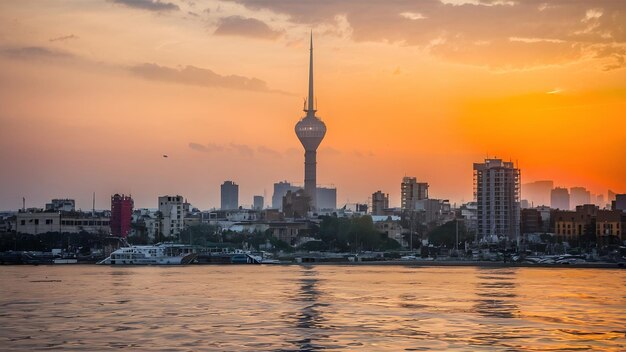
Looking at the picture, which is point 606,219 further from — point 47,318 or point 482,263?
point 47,318

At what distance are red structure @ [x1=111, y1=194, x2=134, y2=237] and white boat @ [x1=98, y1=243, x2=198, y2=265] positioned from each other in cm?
4731

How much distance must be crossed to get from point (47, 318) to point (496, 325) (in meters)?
21.4

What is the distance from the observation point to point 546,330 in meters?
49.6

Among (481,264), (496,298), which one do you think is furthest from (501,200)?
(496,298)

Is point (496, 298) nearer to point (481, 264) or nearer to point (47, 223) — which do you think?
point (481, 264)

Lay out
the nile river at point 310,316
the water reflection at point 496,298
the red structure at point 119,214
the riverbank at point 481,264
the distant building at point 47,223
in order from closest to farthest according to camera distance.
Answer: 1. the nile river at point 310,316
2. the water reflection at point 496,298
3. the riverbank at point 481,264
4. the distant building at point 47,223
5. the red structure at point 119,214

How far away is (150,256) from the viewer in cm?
14162

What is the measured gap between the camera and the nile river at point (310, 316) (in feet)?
146

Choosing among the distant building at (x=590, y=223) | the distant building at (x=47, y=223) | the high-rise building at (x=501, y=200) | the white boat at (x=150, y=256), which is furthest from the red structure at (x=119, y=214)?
the distant building at (x=590, y=223)

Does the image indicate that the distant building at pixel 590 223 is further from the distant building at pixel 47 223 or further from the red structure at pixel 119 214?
the distant building at pixel 47 223

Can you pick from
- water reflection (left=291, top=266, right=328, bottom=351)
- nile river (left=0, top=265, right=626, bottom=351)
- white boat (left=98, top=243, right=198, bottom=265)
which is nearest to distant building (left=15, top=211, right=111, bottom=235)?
white boat (left=98, top=243, right=198, bottom=265)

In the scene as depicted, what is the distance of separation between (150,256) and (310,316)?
8877 centimetres

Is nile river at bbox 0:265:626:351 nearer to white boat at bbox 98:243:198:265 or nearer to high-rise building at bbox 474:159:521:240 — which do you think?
white boat at bbox 98:243:198:265

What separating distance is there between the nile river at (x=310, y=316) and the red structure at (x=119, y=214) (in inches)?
4060
